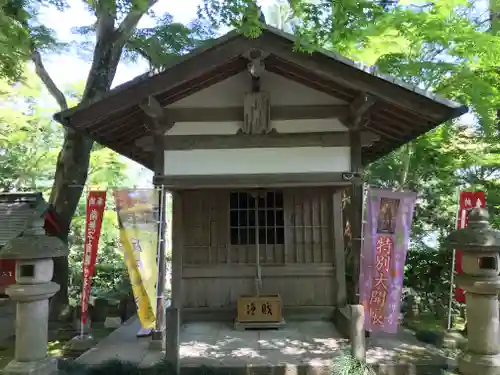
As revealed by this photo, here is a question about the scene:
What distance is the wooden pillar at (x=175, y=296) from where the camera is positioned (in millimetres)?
Result: 6109

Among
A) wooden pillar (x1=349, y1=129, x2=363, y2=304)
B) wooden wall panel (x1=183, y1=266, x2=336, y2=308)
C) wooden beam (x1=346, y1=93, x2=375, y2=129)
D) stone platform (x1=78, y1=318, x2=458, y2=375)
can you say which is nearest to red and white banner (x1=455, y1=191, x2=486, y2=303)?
stone platform (x1=78, y1=318, x2=458, y2=375)

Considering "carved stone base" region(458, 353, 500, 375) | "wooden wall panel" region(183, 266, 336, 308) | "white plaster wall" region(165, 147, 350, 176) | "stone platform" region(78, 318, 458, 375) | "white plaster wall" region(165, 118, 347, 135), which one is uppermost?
"white plaster wall" region(165, 118, 347, 135)

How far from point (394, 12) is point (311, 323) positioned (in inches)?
246

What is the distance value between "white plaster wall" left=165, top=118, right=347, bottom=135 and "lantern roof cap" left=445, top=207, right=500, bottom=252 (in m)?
2.31

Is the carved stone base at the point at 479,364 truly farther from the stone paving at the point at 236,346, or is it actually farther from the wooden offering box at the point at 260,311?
the wooden offering box at the point at 260,311

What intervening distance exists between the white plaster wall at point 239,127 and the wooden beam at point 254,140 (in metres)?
0.13

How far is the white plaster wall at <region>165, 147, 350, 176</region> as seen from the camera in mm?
6441

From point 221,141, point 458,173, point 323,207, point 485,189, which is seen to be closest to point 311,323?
point 323,207

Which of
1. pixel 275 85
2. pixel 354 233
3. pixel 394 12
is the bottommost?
pixel 354 233

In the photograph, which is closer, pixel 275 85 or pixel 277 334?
pixel 275 85

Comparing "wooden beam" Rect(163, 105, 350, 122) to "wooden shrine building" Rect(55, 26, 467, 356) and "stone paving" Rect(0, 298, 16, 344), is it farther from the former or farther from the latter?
"stone paving" Rect(0, 298, 16, 344)

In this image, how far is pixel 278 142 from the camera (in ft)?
21.3

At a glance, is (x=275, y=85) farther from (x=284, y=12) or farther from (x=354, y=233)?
(x=284, y=12)

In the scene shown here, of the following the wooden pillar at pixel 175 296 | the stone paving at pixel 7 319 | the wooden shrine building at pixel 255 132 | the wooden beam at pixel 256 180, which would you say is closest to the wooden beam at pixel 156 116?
the wooden shrine building at pixel 255 132
